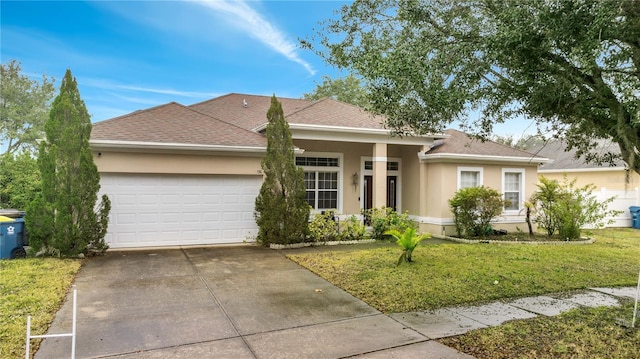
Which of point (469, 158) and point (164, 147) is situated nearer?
point (164, 147)

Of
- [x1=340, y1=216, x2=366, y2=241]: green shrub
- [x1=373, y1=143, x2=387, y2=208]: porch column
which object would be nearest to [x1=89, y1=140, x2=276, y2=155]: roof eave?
[x1=340, y1=216, x2=366, y2=241]: green shrub

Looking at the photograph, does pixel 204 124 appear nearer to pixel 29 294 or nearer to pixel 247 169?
pixel 247 169

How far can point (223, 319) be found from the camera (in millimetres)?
5031

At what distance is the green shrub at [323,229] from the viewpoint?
11167 mm

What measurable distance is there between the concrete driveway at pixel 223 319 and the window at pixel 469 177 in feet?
26.5

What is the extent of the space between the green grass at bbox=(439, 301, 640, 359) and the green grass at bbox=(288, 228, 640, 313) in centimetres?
111

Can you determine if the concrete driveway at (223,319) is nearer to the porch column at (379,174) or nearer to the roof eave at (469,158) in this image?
the porch column at (379,174)

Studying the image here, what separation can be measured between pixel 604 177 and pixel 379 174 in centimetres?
1542

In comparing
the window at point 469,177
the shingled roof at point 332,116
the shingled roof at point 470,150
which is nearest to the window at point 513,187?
the shingled roof at point 470,150

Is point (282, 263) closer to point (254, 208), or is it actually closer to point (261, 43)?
point (254, 208)

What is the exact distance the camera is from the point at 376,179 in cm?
1319

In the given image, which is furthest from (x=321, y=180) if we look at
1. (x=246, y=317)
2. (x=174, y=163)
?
(x=246, y=317)

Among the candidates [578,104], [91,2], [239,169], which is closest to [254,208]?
[239,169]

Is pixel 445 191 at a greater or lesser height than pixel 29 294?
greater
